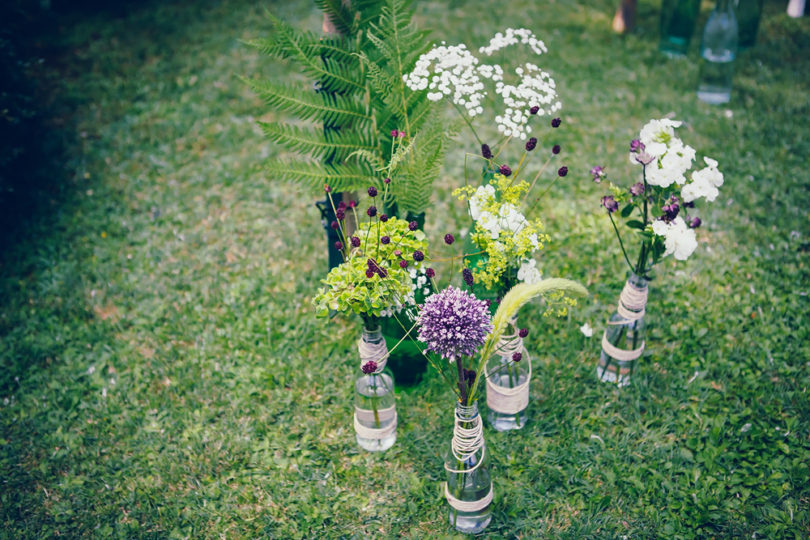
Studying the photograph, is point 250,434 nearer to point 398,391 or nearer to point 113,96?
point 398,391

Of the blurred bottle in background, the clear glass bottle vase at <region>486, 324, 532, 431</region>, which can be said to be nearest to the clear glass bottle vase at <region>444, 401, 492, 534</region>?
the clear glass bottle vase at <region>486, 324, 532, 431</region>

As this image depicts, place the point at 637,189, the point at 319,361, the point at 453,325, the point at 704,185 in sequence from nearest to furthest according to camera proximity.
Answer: the point at 453,325 < the point at 704,185 < the point at 637,189 < the point at 319,361

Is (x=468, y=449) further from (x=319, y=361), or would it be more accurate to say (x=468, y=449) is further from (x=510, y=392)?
(x=319, y=361)

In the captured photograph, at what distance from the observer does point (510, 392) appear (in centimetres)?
274

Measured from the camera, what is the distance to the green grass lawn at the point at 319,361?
8.75ft

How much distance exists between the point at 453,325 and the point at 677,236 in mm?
996

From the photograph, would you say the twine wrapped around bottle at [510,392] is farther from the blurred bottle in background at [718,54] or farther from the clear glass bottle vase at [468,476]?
the blurred bottle in background at [718,54]

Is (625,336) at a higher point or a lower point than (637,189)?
lower

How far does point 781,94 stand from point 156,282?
518cm

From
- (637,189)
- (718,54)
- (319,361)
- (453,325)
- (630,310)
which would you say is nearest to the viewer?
(453,325)

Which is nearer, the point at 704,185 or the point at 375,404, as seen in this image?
the point at 704,185

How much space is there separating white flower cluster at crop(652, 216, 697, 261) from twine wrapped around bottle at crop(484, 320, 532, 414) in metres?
0.72

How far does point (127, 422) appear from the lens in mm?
3049

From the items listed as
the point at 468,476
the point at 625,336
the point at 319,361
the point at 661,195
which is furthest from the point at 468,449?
the point at 661,195
